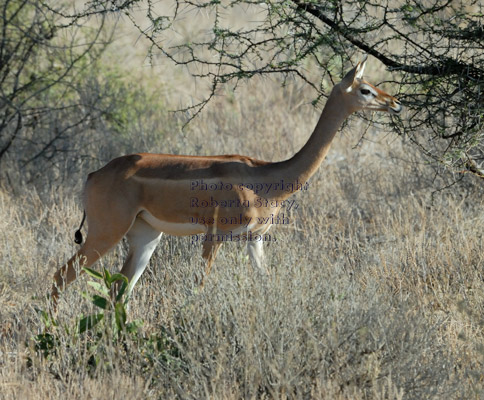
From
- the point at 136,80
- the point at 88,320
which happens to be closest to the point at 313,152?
the point at 88,320

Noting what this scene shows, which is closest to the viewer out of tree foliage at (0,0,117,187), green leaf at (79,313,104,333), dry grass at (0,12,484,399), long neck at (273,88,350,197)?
dry grass at (0,12,484,399)

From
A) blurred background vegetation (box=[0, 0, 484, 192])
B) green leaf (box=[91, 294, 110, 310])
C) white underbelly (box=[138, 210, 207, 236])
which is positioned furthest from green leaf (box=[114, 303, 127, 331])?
blurred background vegetation (box=[0, 0, 484, 192])

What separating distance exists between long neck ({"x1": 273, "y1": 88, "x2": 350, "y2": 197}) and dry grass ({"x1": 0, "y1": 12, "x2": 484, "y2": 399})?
1.84 ft

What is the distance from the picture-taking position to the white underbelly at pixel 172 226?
5418 mm

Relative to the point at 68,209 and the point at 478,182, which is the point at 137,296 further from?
the point at 478,182

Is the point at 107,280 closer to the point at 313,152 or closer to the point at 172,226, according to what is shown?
the point at 172,226

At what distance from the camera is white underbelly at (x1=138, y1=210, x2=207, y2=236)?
5.42 meters

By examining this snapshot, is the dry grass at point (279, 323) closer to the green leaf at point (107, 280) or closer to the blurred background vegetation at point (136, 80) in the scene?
the green leaf at point (107, 280)

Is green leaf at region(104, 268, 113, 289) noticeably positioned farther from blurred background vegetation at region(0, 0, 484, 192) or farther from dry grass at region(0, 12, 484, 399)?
blurred background vegetation at region(0, 0, 484, 192)

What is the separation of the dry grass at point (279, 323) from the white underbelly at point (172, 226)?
332mm

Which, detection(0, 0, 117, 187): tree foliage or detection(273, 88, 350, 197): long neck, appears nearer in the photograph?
detection(273, 88, 350, 197): long neck

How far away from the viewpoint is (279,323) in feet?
12.5

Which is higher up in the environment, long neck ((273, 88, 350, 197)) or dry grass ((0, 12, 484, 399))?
long neck ((273, 88, 350, 197))

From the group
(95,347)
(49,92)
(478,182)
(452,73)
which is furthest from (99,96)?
(95,347)
